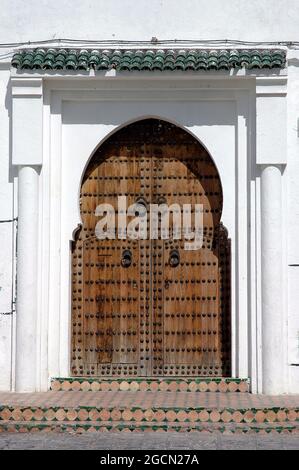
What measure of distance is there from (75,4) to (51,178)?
6.01ft

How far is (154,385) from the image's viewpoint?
1116 cm

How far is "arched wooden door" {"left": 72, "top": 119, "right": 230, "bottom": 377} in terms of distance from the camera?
452 inches


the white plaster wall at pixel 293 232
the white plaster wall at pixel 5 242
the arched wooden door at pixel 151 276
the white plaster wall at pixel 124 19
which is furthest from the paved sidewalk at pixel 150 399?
the white plaster wall at pixel 124 19

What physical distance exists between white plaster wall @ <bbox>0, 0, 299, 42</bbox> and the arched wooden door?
1.01m

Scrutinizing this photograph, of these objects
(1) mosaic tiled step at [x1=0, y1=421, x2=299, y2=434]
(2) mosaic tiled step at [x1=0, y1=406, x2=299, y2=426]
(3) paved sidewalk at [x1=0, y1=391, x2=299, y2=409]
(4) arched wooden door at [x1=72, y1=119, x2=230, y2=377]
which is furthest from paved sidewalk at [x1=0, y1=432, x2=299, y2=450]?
(4) arched wooden door at [x1=72, y1=119, x2=230, y2=377]

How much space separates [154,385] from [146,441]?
7.28ft

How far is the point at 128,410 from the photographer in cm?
975

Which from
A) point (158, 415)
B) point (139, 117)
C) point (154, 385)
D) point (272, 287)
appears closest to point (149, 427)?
point (158, 415)

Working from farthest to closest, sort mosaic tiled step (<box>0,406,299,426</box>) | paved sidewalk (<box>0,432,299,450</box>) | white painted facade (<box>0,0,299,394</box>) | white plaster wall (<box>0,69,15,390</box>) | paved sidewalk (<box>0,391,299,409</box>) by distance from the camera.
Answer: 1. white plaster wall (<box>0,69,15,390</box>)
2. white painted facade (<box>0,0,299,394</box>)
3. paved sidewalk (<box>0,391,299,409</box>)
4. mosaic tiled step (<box>0,406,299,426</box>)
5. paved sidewalk (<box>0,432,299,450</box>)

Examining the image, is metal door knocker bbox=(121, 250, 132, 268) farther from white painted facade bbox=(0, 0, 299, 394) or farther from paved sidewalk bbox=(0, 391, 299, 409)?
paved sidewalk bbox=(0, 391, 299, 409)

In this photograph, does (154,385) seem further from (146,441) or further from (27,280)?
(146,441)

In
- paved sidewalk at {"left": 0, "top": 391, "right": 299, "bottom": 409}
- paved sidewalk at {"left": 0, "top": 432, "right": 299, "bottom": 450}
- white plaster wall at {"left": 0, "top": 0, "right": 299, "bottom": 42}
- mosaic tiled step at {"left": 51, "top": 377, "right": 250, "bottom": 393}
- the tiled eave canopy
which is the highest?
white plaster wall at {"left": 0, "top": 0, "right": 299, "bottom": 42}
